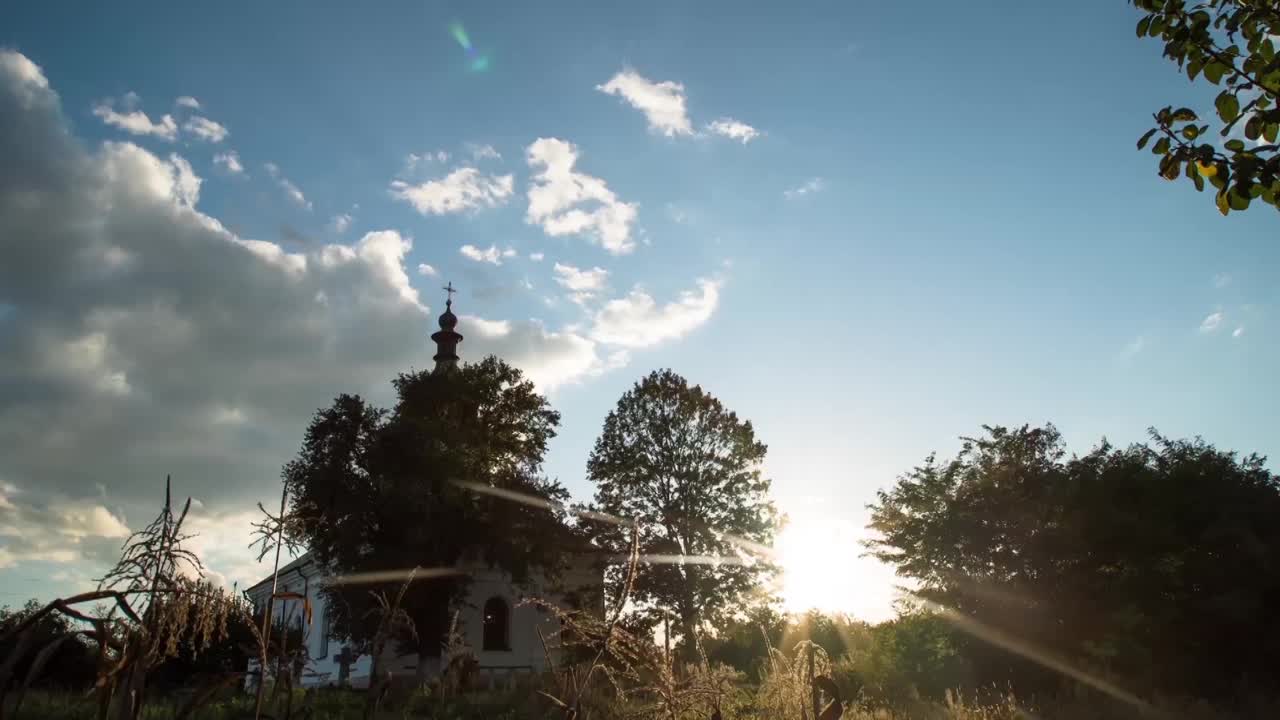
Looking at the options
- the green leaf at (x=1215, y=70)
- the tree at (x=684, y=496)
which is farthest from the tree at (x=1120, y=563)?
the green leaf at (x=1215, y=70)

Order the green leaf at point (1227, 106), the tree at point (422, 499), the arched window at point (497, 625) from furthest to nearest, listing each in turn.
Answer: the arched window at point (497, 625)
the tree at point (422, 499)
the green leaf at point (1227, 106)

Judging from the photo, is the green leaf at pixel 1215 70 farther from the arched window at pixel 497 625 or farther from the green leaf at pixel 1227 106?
the arched window at pixel 497 625

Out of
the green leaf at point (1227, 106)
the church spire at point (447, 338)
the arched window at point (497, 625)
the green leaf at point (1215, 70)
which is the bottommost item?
the arched window at point (497, 625)

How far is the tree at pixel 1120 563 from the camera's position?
75.5 ft

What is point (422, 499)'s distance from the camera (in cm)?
2955

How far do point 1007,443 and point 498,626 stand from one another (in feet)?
81.3

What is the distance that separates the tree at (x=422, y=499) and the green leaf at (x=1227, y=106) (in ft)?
92.2

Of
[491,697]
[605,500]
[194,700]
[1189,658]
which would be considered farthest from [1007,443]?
[194,700]

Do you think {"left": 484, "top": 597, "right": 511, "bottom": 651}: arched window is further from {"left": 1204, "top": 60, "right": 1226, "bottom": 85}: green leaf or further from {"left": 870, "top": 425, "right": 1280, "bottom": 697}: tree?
{"left": 1204, "top": 60, "right": 1226, "bottom": 85}: green leaf

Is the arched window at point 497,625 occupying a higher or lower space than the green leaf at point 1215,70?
lower

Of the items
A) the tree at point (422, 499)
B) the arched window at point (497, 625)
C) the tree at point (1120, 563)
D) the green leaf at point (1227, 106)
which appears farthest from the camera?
the arched window at point (497, 625)

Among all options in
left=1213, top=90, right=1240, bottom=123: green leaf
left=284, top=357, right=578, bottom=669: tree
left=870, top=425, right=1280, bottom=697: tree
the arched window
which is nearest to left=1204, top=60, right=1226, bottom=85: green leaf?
left=1213, top=90, right=1240, bottom=123: green leaf

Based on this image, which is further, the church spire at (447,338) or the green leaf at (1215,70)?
the church spire at (447,338)

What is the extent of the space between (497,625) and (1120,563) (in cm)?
2687
